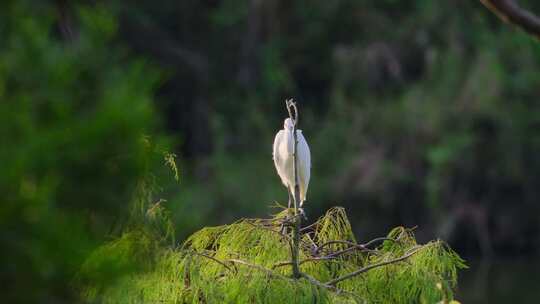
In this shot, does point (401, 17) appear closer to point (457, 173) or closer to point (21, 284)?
point (457, 173)

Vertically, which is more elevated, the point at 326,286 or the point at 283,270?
the point at 283,270

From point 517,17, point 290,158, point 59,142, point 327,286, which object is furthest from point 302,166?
point 59,142

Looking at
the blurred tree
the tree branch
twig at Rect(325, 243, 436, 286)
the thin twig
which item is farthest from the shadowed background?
the blurred tree

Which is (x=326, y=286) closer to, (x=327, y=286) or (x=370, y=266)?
(x=327, y=286)

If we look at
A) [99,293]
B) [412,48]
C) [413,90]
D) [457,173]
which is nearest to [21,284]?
[99,293]

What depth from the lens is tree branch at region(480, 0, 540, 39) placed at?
9.41 feet

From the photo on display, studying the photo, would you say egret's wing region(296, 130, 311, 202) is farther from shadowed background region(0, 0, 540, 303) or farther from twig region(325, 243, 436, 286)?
shadowed background region(0, 0, 540, 303)

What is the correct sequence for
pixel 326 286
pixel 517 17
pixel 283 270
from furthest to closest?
1. pixel 283 270
2. pixel 326 286
3. pixel 517 17

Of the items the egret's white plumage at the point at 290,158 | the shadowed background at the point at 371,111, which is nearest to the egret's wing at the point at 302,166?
the egret's white plumage at the point at 290,158

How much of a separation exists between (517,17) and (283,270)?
1.67 metres

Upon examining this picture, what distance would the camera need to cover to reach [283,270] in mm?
4125

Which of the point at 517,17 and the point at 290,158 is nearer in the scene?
the point at 517,17

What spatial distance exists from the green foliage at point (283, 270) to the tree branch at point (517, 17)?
118 cm

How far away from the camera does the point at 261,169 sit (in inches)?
596
